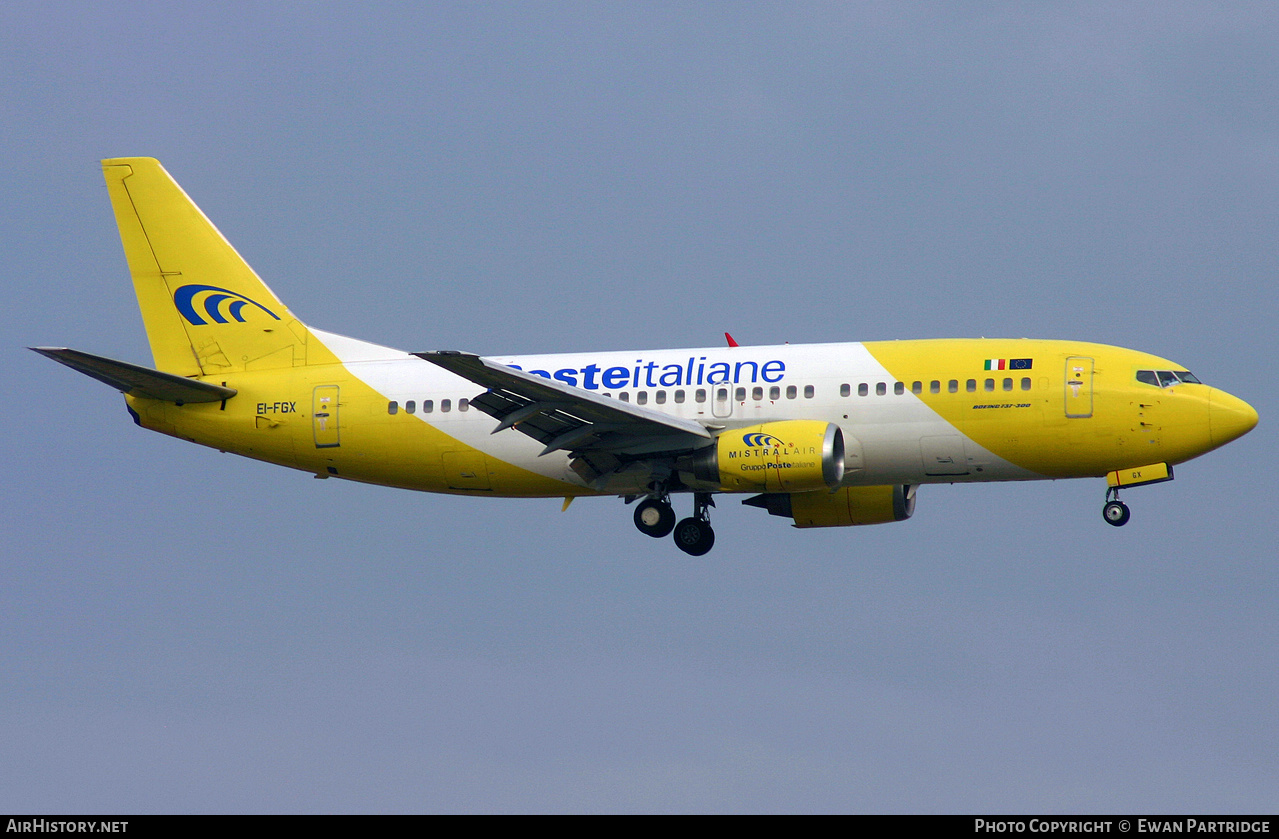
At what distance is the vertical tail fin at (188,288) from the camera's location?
156 ft

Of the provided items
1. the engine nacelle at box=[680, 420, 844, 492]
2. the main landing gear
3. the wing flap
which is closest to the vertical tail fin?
the wing flap

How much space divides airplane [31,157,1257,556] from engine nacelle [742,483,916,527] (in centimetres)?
6

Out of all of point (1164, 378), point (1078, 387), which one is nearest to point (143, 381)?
point (1078, 387)

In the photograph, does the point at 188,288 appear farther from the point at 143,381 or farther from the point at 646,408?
the point at 646,408

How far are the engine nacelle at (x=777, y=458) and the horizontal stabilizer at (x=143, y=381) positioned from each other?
1427cm

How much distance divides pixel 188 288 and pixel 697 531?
16.8 meters

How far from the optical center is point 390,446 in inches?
1767

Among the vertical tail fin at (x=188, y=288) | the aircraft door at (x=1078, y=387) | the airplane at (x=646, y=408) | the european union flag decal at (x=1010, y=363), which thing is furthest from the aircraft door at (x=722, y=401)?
the vertical tail fin at (x=188, y=288)

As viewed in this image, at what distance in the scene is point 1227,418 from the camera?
40531mm

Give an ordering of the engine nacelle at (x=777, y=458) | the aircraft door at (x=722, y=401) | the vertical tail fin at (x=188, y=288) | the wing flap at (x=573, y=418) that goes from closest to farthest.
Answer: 1. the wing flap at (x=573, y=418)
2. the engine nacelle at (x=777, y=458)
3. the aircraft door at (x=722, y=401)
4. the vertical tail fin at (x=188, y=288)

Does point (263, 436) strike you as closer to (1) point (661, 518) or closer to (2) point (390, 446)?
(2) point (390, 446)

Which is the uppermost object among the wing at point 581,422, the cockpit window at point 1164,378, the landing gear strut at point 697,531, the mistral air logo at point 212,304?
the mistral air logo at point 212,304

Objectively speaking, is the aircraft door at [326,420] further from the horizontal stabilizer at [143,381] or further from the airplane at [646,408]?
the horizontal stabilizer at [143,381]
